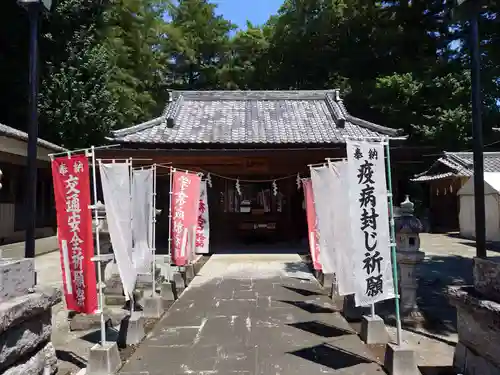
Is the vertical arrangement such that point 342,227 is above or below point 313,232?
above

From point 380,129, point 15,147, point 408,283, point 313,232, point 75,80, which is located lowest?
point 408,283

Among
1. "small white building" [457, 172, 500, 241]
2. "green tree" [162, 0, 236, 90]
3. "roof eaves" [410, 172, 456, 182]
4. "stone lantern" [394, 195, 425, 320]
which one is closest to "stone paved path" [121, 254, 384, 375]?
"stone lantern" [394, 195, 425, 320]

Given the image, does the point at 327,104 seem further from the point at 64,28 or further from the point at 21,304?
the point at 21,304

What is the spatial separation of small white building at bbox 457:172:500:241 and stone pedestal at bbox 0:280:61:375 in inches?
614

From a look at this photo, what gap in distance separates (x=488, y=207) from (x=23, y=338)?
18.5 metres

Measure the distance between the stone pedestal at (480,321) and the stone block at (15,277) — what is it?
13.5ft

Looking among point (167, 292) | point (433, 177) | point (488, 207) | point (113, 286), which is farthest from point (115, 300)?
point (433, 177)

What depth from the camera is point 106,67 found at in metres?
19.4

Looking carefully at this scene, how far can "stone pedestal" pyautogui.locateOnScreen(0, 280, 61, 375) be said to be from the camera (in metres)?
3.33

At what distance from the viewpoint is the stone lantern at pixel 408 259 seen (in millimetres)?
6742

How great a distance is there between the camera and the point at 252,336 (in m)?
5.93

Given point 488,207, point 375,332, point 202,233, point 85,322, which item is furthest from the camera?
point 488,207

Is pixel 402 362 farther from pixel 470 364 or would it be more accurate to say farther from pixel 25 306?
pixel 25 306

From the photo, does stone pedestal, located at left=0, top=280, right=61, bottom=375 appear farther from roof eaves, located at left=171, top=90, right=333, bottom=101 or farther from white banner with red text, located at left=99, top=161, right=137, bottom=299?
roof eaves, located at left=171, top=90, right=333, bottom=101
